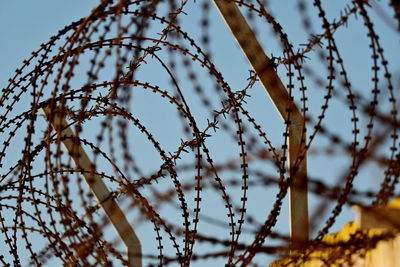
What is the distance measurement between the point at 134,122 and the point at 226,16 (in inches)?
33.0

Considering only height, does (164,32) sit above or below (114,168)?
above

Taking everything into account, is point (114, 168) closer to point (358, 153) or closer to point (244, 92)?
point (244, 92)

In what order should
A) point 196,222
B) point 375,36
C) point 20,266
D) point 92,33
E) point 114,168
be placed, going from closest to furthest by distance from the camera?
point 375,36, point 92,33, point 196,222, point 114,168, point 20,266

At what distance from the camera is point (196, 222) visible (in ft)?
14.2

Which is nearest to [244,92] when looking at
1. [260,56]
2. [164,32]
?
[260,56]

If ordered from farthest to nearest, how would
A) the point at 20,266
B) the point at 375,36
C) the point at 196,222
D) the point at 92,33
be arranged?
the point at 20,266 → the point at 196,222 → the point at 92,33 → the point at 375,36

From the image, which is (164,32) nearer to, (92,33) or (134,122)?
(134,122)

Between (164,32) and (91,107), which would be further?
(91,107)

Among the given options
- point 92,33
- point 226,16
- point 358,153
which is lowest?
point 358,153

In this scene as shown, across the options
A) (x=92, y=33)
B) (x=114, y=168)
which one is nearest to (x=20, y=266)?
(x=114, y=168)

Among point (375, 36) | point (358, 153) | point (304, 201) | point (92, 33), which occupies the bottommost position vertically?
point (358, 153)

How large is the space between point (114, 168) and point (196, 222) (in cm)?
63

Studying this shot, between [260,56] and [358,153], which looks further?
[260,56]

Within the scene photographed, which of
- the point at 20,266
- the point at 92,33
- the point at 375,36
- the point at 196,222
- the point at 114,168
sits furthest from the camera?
the point at 20,266
